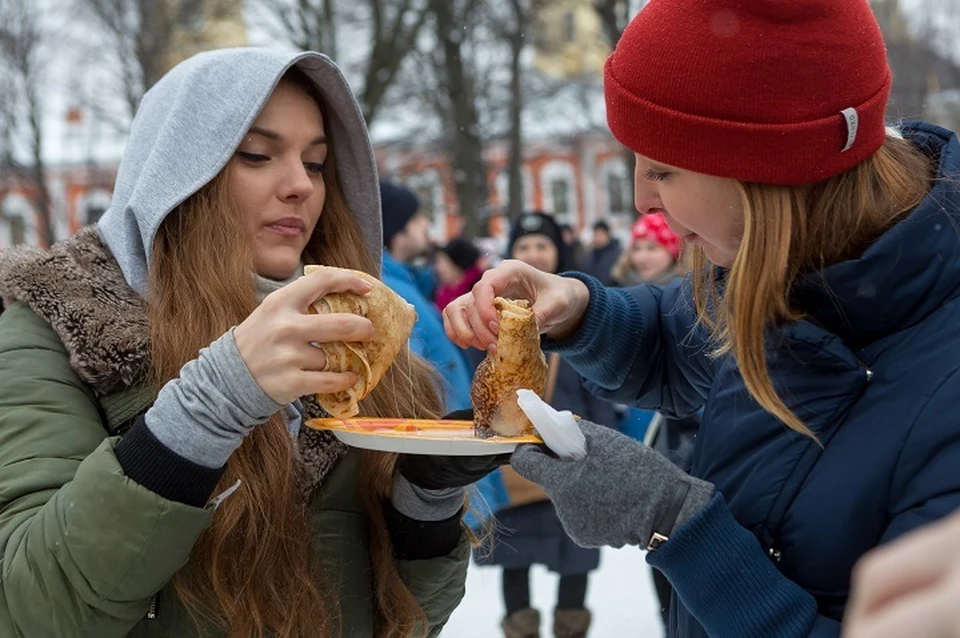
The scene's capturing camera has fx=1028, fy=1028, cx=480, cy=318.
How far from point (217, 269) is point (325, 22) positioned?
928 inches

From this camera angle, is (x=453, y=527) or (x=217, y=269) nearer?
(x=217, y=269)

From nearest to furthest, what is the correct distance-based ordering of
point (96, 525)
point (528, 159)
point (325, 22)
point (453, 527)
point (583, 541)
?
point (96, 525), point (583, 541), point (453, 527), point (325, 22), point (528, 159)

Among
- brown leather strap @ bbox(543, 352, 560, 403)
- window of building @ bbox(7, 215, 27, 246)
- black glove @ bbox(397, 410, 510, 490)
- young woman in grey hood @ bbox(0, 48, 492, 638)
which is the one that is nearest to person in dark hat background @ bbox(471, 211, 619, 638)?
brown leather strap @ bbox(543, 352, 560, 403)

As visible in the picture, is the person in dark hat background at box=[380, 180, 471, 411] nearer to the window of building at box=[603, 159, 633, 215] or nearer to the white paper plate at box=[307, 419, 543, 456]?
the white paper plate at box=[307, 419, 543, 456]

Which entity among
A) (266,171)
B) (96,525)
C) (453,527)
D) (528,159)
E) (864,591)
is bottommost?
(528,159)

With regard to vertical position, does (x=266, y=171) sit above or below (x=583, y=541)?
above

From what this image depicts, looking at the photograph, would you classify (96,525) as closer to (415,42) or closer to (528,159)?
(415,42)

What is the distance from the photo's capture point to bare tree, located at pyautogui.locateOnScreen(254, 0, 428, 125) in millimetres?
24297

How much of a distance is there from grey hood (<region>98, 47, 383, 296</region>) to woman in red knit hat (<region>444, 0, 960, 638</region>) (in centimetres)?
89

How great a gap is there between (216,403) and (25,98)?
83.4 feet

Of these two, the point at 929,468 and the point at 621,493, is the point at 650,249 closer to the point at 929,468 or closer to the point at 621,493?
the point at 621,493

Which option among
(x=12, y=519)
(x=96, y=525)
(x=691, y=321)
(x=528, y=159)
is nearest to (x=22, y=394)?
(x=12, y=519)

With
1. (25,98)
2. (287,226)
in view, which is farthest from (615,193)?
(287,226)

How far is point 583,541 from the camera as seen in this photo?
1.97m
